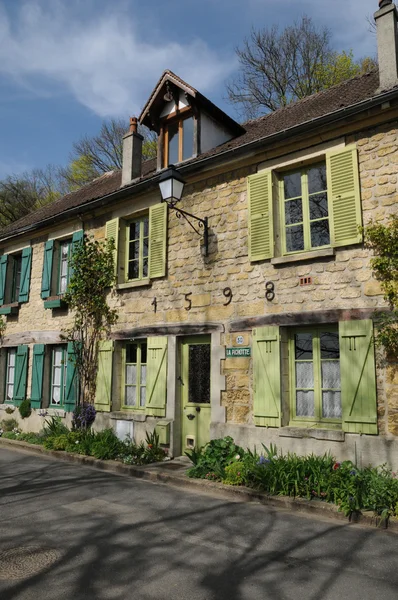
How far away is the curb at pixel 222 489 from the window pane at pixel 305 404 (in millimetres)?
1421

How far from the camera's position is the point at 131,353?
9.08 metres

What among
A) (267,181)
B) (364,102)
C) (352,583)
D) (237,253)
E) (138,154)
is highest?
(138,154)

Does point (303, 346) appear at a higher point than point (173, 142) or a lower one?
lower

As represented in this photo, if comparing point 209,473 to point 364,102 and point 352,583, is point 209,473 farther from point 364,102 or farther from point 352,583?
point 364,102

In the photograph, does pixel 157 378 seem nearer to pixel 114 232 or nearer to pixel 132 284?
pixel 132 284

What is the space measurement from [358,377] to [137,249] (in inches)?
208

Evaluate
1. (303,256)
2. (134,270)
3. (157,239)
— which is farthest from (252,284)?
(134,270)

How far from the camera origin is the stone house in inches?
243

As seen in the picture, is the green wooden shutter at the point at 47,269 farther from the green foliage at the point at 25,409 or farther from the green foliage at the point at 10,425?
the green foliage at the point at 10,425

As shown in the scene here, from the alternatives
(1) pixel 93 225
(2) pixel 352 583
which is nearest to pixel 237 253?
(1) pixel 93 225

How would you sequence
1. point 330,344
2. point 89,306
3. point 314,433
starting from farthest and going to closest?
point 89,306
point 330,344
point 314,433

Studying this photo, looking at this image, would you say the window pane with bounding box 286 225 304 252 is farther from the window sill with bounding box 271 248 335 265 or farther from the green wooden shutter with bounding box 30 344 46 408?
the green wooden shutter with bounding box 30 344 46 408

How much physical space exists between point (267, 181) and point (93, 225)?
15.1 feet

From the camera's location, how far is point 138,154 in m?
10.3
